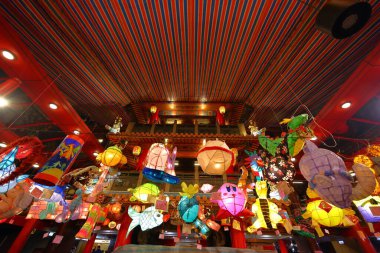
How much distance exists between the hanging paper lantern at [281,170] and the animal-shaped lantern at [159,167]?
11.8 feet

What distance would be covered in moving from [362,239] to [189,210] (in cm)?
1135

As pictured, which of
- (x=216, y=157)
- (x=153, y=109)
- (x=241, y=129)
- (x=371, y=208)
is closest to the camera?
(x=216, y=157)

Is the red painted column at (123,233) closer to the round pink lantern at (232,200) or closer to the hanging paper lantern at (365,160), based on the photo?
the round pink lantern at (232,200)

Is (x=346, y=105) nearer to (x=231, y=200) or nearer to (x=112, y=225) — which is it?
(x=231, y=200)

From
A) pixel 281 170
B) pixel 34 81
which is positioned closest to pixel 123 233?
pixel 34 81

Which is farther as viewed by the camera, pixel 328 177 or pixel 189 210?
pixel 189 210

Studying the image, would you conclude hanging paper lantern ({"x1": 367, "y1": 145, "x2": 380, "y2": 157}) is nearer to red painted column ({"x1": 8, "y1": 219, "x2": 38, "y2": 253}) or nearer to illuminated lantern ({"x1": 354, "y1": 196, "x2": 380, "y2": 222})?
illuminated lantern ({"x1": 354, "y1": 196, "x2": 380, "y2": 222})

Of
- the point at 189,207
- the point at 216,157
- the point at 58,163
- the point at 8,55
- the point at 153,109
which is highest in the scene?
the point at 153,109

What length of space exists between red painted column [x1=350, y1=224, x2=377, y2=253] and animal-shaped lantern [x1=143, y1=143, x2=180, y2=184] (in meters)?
12.3

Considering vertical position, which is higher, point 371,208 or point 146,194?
point 146,194

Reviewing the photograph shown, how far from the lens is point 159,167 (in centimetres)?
400

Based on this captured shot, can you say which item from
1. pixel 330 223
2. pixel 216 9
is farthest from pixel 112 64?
pixel 330 223

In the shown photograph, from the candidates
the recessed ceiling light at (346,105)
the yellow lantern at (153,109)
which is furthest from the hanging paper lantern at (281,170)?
the yellow lantern at (153,109)

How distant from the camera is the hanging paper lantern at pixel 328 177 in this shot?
102 inches
